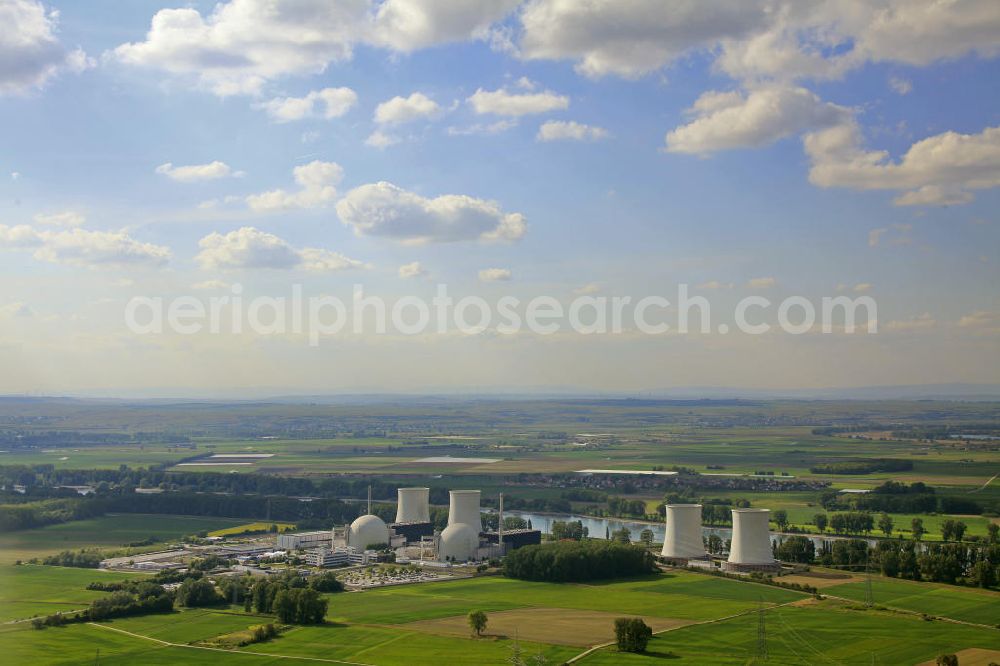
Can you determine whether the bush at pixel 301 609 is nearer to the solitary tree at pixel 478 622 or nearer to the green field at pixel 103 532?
the solitary tree at pixel 478 622

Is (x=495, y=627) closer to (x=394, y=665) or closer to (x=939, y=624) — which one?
(x=394, y=665)

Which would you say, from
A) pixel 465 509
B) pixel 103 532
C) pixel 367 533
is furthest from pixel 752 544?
pixel 103 532

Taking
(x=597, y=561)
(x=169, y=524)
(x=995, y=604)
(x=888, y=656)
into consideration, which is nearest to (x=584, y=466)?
(x=169, y=524)

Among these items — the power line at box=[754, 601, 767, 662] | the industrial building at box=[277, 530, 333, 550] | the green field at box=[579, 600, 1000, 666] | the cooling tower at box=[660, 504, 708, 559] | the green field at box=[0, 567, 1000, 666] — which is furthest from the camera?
the industrial building at box=[277, 530, 333, 550]

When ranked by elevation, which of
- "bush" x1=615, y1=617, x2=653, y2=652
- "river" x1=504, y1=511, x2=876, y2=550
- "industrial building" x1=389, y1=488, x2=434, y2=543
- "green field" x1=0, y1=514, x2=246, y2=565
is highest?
"industrial building" x1=389, y1=488, x2=434, y2=543

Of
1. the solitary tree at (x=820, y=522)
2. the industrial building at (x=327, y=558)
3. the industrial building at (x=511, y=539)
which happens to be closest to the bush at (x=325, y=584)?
the industrial building at (x=327, y=558)

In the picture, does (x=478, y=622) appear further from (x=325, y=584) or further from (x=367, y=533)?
(x=367, y=533)

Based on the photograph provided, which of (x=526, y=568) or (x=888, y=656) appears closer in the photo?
(x=888, y=656)

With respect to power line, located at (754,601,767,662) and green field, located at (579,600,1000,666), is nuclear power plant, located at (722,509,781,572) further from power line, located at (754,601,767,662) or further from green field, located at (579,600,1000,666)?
power line, located at (754,601,767,662)

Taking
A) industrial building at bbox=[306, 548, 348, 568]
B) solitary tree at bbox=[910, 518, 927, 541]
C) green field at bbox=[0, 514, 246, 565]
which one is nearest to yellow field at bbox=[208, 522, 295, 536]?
green field at bbox=[0, 514, 246, 565]
